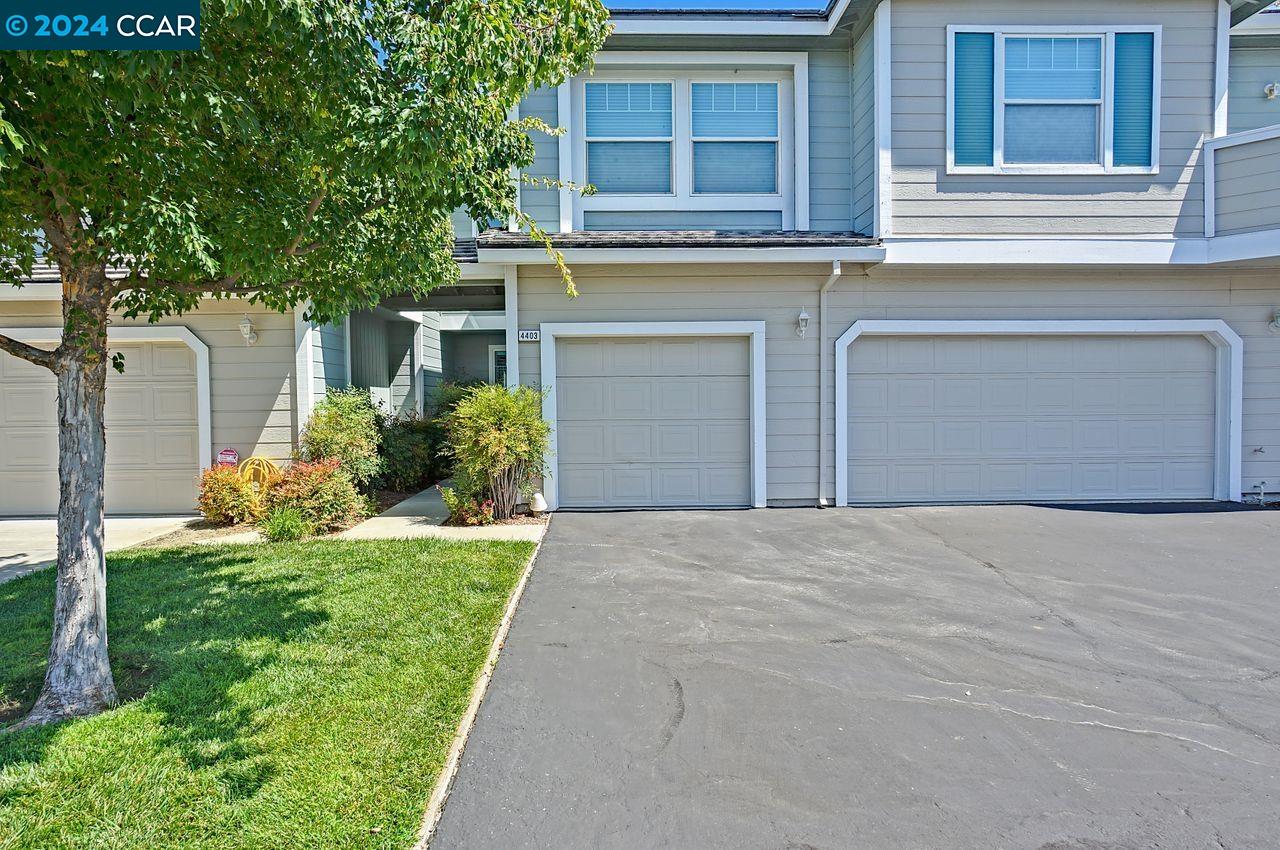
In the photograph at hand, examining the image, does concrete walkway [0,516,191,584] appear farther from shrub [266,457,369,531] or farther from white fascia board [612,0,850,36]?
white fascia board [612,0,850,36]

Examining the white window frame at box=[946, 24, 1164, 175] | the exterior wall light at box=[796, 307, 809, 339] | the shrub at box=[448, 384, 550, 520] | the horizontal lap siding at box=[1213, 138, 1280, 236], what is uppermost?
the white window frame at box=[946, 24, 1164, 175]

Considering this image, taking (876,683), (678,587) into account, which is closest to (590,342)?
(678,587)

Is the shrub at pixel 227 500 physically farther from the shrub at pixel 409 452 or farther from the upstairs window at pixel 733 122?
the upstairs window at pixel 733 122

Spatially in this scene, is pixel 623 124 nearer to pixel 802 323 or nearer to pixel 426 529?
pixel 802 323

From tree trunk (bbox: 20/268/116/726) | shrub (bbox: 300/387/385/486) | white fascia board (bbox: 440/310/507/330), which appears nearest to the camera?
tree trunk (bbox: 20/268/116/726)

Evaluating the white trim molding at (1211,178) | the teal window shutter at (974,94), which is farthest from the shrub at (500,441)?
the white trim molding at (1211,178)

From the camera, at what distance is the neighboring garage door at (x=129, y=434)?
8273mm

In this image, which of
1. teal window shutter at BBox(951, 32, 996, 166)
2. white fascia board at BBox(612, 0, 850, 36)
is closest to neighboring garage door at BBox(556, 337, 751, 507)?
teal window shutter at BBox(951, 32, 996, 166)

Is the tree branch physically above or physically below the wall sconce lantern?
below

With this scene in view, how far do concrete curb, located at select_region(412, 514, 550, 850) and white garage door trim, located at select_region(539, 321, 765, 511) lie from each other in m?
3.50

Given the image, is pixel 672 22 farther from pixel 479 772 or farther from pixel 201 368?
pixel 479 772

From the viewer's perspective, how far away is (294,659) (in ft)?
12.2

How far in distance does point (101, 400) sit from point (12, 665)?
1.76m

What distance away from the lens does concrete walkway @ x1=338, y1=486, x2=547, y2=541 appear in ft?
22.4
